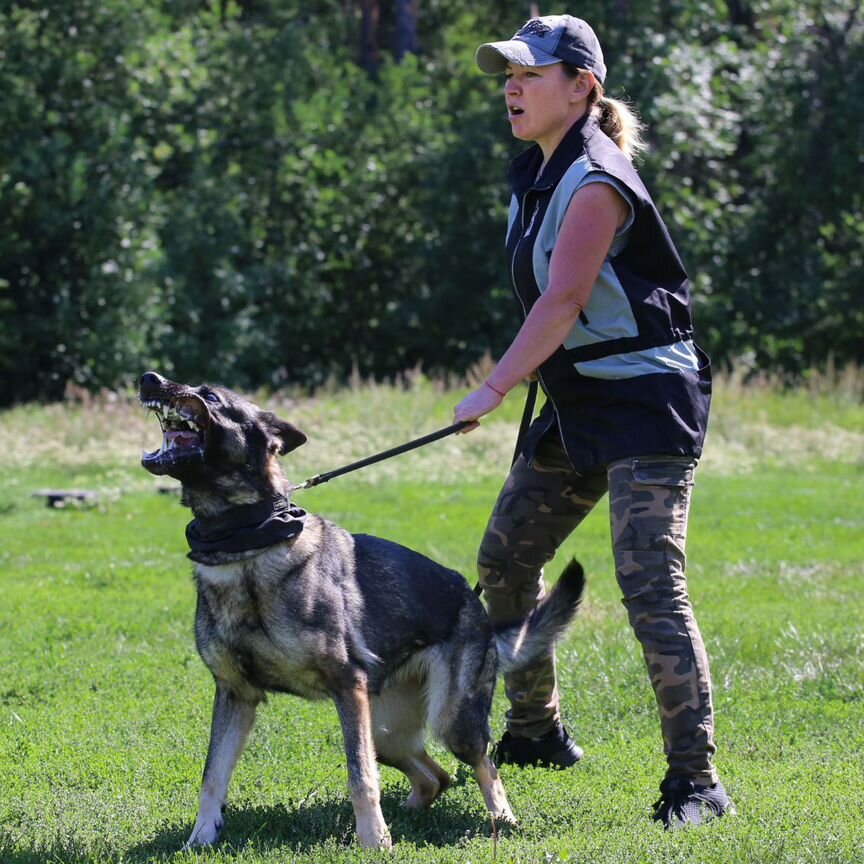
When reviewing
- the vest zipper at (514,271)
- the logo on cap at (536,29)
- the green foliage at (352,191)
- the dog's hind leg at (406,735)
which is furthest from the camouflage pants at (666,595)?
the green foliage at (352,191)

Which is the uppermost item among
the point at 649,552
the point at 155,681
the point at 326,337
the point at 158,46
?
the point at 158,46

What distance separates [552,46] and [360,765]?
2425mm

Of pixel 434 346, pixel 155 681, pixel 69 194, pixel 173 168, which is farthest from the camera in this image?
pixel 434 346

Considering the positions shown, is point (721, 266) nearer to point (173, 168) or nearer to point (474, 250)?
point (474, 250)

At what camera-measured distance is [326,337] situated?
2455cm

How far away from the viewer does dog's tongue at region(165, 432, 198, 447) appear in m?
4.31

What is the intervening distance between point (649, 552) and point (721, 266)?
64.1 ft

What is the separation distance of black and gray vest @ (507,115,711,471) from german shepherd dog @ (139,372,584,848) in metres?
0.68

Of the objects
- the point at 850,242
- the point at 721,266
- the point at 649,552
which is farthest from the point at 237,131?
the point at 649,552

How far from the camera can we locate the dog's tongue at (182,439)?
→ 4.31m

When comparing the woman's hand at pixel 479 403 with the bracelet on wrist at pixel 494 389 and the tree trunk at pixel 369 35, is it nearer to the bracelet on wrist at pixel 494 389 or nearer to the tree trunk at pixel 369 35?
the bracelet on wrist at pixel 494 389

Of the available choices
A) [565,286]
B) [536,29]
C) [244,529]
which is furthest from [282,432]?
[536,29]

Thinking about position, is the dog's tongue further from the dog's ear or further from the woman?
the woman

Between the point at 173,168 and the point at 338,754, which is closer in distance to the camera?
the point at 338,754
